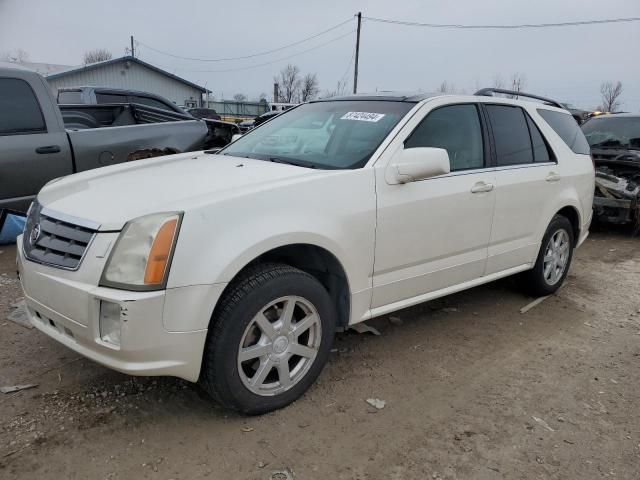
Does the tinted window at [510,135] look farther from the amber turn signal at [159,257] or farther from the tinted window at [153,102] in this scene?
the tinted window at [153,102]

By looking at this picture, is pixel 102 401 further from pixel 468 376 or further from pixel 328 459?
pixel 468 376

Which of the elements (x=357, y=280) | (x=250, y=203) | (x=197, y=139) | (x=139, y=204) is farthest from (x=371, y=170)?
(x=197, y=139)

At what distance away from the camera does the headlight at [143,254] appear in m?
2.29

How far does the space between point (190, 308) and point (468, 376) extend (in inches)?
75.5

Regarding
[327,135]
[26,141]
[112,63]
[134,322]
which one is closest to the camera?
[134,322]

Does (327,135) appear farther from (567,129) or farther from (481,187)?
(567,129)

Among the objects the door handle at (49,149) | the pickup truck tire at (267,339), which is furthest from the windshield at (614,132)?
the door handle at (49,149)

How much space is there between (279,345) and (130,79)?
35942 millimetres

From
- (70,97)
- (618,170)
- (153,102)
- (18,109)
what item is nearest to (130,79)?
(70,97)

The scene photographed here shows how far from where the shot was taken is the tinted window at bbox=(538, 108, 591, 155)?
4.65 m

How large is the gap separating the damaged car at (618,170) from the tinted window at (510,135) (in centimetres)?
390

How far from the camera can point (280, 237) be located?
8.58 ft

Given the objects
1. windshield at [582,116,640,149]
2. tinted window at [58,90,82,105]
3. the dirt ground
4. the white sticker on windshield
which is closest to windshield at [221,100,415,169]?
the white sticker on windshield

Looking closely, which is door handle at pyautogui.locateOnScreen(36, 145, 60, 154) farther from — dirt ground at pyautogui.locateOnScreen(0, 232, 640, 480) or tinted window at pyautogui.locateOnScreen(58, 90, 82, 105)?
tinted window at pyautogui.locateOnScreen(58, 90, 82, 105)
